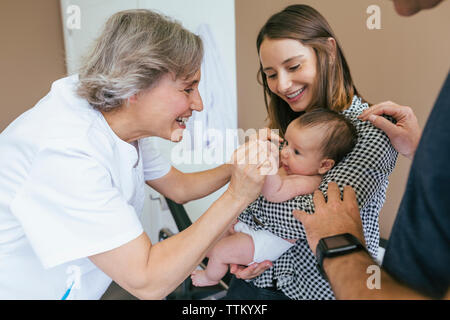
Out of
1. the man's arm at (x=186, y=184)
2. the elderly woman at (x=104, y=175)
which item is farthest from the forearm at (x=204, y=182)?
the elderly woman at (x=104, y=175)

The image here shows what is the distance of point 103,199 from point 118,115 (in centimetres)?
32

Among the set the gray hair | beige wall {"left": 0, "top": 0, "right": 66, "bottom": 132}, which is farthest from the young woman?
beige wall {"left": 0, "top": 0, "right": 66, "bottom": 132}

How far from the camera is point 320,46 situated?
990 millimetres

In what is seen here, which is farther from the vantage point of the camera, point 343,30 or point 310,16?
point 343,30

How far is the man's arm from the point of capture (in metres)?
1.37

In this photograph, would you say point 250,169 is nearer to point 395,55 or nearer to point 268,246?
point 268,246

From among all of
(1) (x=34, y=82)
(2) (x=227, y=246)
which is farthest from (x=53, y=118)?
(1) (x=34, y=82)

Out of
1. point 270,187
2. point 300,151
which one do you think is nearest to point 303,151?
point 300,151

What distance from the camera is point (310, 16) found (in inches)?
39.2

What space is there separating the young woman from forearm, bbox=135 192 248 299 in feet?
0.43

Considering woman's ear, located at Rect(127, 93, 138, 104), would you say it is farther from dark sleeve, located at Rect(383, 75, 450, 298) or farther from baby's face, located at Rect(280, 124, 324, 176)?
dark sleeve, located at Rect(383, 75, 450, 298)

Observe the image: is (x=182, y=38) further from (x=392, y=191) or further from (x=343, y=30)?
(x=392, y=191)

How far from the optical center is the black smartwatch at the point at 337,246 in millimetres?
653

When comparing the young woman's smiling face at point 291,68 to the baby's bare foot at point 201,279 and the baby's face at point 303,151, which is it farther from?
the baby's bare foot at point 201,279
